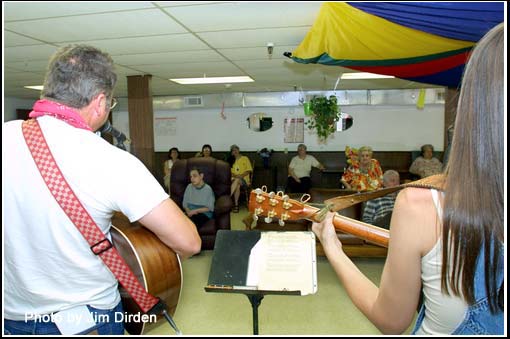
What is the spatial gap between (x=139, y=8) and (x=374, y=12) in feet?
5.52

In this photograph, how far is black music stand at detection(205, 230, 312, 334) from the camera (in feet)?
3.90

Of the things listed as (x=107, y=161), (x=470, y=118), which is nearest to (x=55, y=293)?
(x=107, y=161)

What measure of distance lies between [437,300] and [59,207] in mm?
938

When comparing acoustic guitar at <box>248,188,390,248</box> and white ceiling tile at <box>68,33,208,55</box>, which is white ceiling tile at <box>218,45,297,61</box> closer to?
white ceiling tile at <box>68,33,208,55</box>

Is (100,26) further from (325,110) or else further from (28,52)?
(325,110)

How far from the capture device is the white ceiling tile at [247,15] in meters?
2.58

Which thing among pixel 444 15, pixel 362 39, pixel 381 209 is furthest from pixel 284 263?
pixel 381 209

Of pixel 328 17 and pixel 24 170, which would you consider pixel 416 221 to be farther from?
pixel 328 17

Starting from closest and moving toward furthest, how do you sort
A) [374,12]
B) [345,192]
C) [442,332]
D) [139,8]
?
[442,332], [374,12], [139,8], [345,192]

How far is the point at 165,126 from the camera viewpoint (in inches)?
366

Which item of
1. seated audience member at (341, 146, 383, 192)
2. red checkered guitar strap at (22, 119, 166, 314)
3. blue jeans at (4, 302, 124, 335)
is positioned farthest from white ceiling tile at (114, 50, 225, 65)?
blue jeans at (4, 302, 124, 335)

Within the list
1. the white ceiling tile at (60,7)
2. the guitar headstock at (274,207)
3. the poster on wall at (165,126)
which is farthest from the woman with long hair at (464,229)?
the poster on wall at (165,126)

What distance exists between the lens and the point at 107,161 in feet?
2.97

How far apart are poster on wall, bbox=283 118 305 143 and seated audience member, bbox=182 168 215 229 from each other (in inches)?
172
